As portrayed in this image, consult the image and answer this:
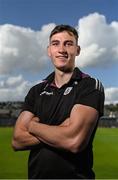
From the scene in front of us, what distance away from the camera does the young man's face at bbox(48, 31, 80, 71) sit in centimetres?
316

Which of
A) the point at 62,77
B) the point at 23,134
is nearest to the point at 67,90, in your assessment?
the point at 62,77

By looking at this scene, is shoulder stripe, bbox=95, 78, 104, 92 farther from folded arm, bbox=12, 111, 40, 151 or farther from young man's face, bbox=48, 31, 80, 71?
folded arm, bbox=12, 111, 40, 151

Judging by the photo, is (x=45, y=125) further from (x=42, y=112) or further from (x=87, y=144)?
(x=87, y=144)

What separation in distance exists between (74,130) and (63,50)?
1.85ft

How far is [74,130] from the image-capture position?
306 centimetres

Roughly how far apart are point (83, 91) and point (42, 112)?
32 centimetres

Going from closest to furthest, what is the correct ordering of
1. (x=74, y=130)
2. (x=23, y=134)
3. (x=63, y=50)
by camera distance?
1. (x=74, y=130)
2. (x=63, y=50)
3. (x=23, y=134)

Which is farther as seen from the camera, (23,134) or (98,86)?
(23,134)

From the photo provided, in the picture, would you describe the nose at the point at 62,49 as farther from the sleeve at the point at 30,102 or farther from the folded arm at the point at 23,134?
the folded arm at the point at 23,134

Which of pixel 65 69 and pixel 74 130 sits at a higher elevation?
pixel 65 69

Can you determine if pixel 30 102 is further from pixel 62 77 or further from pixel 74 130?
pixel 74 130

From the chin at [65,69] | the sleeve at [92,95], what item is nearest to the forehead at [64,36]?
the chin at [65,69]

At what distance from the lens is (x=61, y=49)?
3174mm

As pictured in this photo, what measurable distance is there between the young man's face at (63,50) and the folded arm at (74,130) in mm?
320
